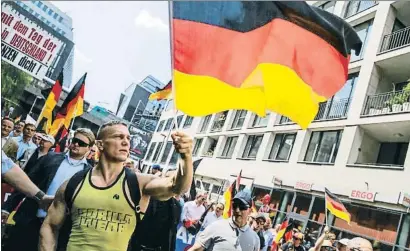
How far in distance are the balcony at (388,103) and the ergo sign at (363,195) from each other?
Answer: 9.37 feet

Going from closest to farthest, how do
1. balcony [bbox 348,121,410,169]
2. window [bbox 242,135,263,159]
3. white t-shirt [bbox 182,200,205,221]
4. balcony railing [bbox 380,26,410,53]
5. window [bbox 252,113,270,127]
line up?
white t-shirt [bbox 182,200,205,221]
balcony [bbox 348,121,410,169]
balcony railing [bbox 380,26,410,53]
window [bbox 252,113,270,127]
window [bbox 242,135,263,159]

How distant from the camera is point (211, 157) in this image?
2688 centimetres

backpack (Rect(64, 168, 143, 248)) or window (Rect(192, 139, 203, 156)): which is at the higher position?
window (Rect(192, 139, 203, 156))

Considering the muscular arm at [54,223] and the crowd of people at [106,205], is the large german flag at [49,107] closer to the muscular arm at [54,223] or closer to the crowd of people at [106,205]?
the crowd of people at [106,205]

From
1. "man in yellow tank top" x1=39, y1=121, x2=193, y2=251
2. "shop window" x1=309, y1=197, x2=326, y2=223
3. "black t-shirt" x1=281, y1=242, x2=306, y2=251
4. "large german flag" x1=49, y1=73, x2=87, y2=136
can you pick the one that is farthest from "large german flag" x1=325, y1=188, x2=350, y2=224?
"shop window" x1=309, y1=197, x2=326, y2=223

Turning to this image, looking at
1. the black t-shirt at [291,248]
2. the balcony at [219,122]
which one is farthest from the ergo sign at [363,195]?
the balcony at [219,122]

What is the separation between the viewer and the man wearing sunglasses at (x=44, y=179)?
12.1 ft

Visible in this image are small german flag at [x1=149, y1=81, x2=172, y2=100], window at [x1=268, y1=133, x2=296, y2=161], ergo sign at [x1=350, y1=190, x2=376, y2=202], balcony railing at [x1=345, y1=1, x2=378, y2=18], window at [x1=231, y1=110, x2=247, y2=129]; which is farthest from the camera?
window at [x1=231, y1=110, x2=247, y2=129]

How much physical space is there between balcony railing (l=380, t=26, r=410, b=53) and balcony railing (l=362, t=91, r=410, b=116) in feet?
5.67

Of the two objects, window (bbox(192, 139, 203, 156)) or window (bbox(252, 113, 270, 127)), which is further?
window (bbox(192, 139, 203, 156))

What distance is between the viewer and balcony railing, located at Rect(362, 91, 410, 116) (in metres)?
13.7

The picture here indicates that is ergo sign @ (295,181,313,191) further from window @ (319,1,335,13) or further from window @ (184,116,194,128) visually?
window @ (184,116,194,128)

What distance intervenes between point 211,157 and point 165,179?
2452cm

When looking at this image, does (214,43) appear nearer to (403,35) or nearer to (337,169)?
(337,169)
